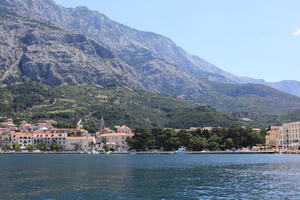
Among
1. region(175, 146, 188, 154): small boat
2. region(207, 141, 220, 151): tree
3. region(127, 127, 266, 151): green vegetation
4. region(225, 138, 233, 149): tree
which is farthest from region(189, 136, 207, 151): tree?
region(225, 138, 233, 149): tree

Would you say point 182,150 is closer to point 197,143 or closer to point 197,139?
point 197,143

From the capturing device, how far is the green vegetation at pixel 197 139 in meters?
182

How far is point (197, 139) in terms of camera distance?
183875mm

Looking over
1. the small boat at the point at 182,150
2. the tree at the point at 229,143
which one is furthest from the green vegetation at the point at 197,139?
the small boat at the point at 182,150

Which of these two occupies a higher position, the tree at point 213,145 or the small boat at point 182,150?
the tree at point 213,145

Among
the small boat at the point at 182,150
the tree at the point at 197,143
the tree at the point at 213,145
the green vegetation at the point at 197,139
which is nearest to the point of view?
the small boat at the point at 182,150

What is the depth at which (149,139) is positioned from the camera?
192875mm

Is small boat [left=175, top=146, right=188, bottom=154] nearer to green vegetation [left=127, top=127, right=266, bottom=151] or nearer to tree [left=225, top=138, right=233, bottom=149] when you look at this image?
green vegetation [left=127, top=127, right=266, bottom=151]

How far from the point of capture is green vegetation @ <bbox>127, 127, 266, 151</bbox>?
181875 mm

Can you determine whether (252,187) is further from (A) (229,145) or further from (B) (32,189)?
(A) (229,145)

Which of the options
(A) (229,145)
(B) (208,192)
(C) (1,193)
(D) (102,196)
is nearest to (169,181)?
(B) (208,192)

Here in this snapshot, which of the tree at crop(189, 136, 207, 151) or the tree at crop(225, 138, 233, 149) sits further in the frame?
the tree at crop(189, 136, 207, 151)

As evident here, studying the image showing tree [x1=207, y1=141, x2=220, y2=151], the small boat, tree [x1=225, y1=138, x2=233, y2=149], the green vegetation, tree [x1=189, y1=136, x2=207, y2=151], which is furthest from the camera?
the green vegetation

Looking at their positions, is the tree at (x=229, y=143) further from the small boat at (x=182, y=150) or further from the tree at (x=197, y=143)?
the small boat at (x=182, y=150)
